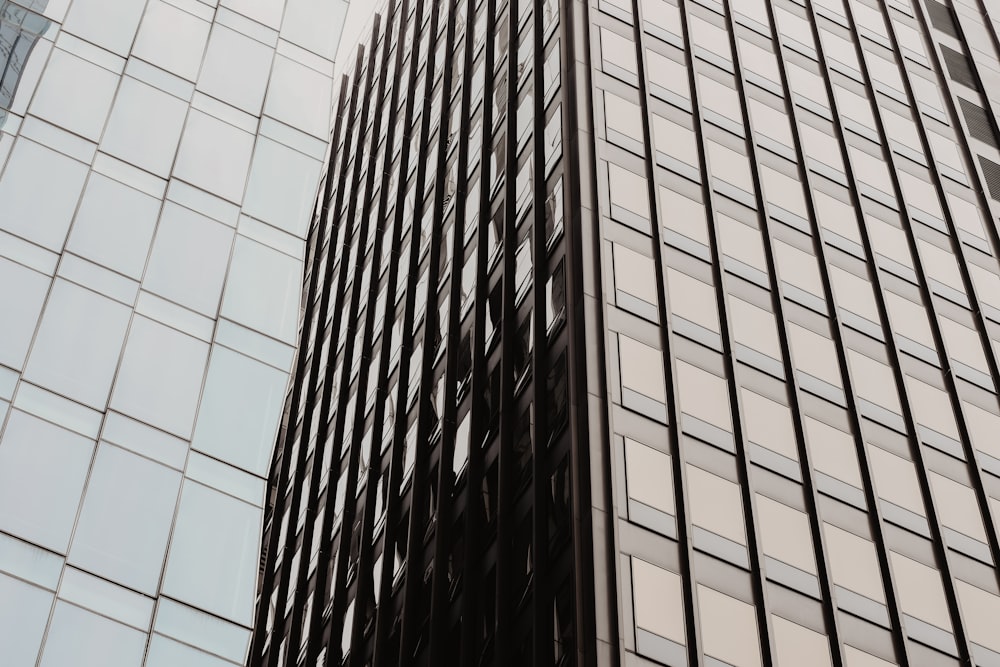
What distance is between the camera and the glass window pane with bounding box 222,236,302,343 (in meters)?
26.5

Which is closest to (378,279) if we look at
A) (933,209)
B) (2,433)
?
(933,209)

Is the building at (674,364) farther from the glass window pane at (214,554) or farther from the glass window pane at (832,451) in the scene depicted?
the glass window pane at (214,554)

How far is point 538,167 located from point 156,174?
1281 centimetres

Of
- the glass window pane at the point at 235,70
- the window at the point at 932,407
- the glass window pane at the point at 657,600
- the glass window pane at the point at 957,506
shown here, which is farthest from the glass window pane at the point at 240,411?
the window at the point at 932,407

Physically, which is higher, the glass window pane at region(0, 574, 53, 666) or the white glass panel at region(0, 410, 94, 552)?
the white glass panel at region(0, 410, 94, 552)

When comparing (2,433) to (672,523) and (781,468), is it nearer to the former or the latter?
(672,523)

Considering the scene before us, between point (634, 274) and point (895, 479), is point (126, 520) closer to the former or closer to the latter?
point (634, 274)

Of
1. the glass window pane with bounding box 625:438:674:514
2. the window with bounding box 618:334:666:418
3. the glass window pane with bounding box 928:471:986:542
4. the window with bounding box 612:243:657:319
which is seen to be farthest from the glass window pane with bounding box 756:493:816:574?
the window with bounding box 612:243:657:319

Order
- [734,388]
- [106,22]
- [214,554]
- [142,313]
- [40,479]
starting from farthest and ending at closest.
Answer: [734,388], [106,22], [142,313], [214,554], [40,479]

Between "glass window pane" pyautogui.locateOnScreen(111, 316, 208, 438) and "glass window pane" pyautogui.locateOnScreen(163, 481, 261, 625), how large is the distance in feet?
4.96

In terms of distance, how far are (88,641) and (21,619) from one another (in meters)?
1.24

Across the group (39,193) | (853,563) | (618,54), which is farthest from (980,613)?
(39,193)

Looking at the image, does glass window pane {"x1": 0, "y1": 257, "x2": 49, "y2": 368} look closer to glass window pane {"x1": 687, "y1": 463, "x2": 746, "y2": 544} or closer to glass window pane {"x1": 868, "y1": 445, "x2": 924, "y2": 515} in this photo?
glass window pane {"x1": 687, "y1": 463, "x2": 746, "y2": 544}

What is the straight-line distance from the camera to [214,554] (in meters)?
23.3
